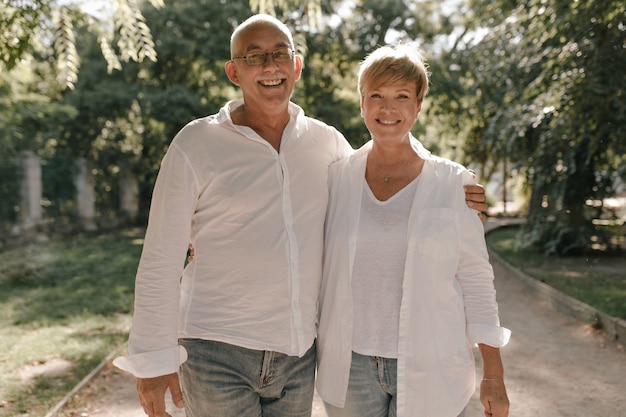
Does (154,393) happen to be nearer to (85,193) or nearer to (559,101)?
(559,101)

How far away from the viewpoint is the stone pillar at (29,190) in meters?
14.2

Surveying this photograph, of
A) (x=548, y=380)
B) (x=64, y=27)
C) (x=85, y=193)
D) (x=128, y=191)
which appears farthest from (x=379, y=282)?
(x=128, y=191)

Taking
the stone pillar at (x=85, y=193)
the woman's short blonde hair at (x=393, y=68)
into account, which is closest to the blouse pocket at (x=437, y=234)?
the woman's short blonde hair at (x=393, y=68)

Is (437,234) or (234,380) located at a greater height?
(437,234)

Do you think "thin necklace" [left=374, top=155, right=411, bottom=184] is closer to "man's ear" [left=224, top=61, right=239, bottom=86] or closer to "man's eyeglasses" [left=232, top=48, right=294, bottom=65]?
"man's eyeglasses" [left=232, top=48, right=294, bottom=65]

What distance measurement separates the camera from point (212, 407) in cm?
227

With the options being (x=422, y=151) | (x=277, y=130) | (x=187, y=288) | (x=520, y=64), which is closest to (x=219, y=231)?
(x=187, y=288)

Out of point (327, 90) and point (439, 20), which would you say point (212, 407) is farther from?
point (439, 20)

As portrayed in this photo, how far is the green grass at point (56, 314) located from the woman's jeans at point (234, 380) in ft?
10.1

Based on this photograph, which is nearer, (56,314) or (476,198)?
(476,198)

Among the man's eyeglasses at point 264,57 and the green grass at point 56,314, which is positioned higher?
the man's eyeglasses at point 264,57

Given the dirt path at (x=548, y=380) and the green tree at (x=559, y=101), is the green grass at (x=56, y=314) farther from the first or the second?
the green tree at (x=559, y=101)

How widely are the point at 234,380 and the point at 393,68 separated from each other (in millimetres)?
1353

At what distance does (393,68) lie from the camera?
7.88ft
